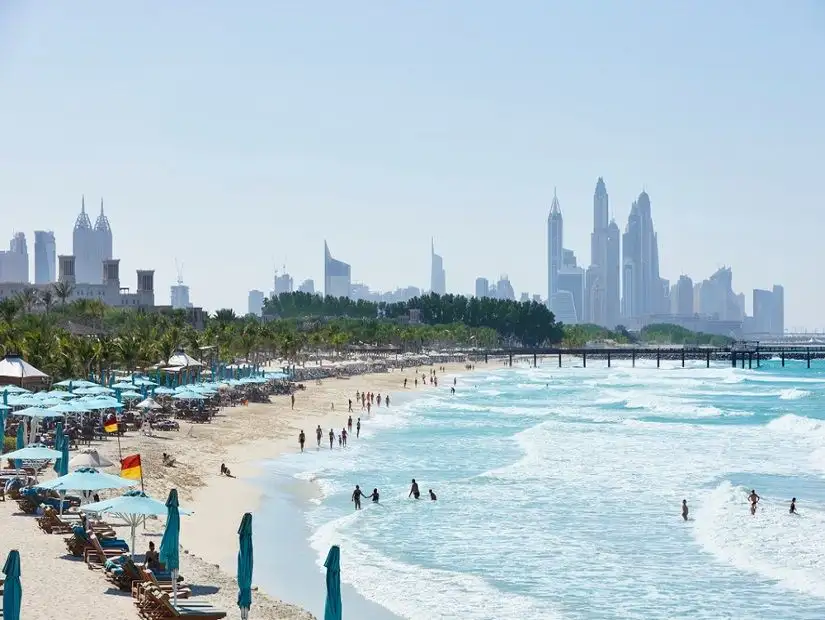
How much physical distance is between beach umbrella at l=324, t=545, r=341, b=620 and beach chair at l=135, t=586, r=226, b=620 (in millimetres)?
2114

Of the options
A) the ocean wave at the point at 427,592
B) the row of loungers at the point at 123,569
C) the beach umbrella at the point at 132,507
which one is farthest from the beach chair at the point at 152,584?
the ocean wave at the point at 427,592

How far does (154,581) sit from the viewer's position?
54.1ft

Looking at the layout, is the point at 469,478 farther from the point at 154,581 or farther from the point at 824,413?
the point at 824,413

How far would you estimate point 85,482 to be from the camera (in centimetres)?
1870

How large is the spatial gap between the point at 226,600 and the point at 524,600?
220 inches

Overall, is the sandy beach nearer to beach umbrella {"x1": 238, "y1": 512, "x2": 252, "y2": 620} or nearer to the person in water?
beach umbrella {"x1": 238, "y1": 512, "x2": 252, "y2": 620}

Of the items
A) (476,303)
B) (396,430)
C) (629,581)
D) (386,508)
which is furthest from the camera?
(476,303)

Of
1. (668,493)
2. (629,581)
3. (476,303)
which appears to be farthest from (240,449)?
(476,303)

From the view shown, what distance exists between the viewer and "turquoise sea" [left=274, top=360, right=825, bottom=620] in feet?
65.7

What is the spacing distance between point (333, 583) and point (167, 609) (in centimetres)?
286

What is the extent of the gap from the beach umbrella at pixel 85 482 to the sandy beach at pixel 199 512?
1267 millimetres

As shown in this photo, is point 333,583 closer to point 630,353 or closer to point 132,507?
point 132,507

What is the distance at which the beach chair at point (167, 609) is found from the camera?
49.9 feet

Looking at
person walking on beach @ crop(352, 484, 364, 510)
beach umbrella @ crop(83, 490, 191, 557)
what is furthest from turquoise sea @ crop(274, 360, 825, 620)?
beach umbrella @ crop(83, 490, 191, 557)
